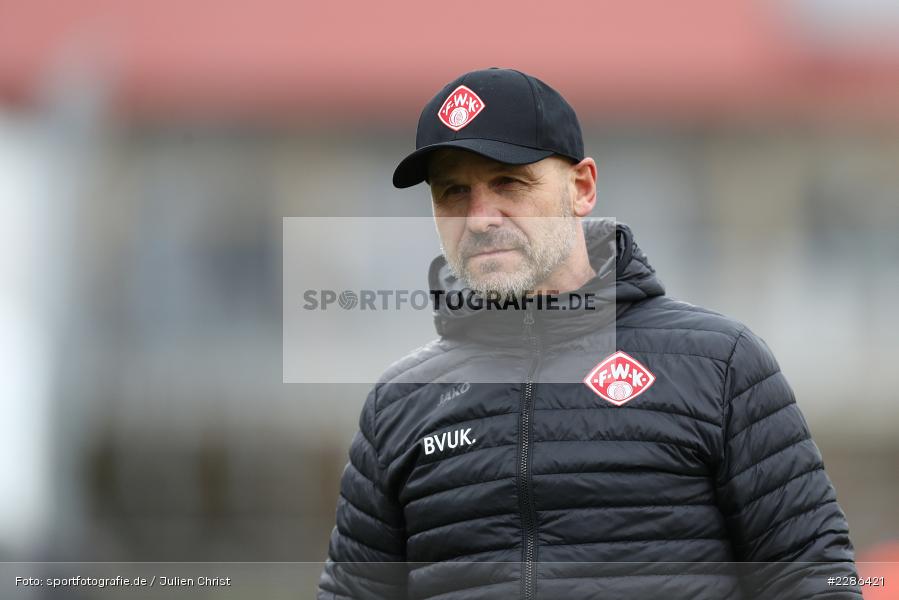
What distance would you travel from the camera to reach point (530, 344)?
199 centimetres

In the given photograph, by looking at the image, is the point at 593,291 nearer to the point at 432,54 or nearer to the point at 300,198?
the point at 432,54

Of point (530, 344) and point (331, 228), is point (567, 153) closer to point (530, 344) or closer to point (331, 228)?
point (530, 344)

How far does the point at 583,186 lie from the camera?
2131mm

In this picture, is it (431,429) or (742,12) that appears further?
(742,12)

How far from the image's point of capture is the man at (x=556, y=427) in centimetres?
180

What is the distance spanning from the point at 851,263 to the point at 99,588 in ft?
17.1

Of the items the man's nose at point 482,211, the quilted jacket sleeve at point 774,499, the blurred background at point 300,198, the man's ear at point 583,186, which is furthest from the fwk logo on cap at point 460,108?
the blurred background at point 300,198

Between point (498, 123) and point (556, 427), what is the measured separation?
0.57 m

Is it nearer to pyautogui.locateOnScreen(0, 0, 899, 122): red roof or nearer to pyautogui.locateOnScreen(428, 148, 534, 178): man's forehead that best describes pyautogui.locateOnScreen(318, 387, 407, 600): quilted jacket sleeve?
pyautogui.locateOnScreen(428, 148, 534, 178): man's forehead

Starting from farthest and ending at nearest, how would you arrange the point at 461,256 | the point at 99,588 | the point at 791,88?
the point at 791,88
the point at 99,588
the point at 461,256

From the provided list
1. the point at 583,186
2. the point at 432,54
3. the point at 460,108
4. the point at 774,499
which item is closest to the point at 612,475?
the point at 774,499

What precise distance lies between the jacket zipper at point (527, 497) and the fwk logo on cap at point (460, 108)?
0.49m

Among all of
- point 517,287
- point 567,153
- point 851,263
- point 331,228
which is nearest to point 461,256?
point 517,287

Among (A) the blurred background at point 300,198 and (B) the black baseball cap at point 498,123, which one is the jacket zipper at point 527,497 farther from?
(A) the blurred background at point 300,198
